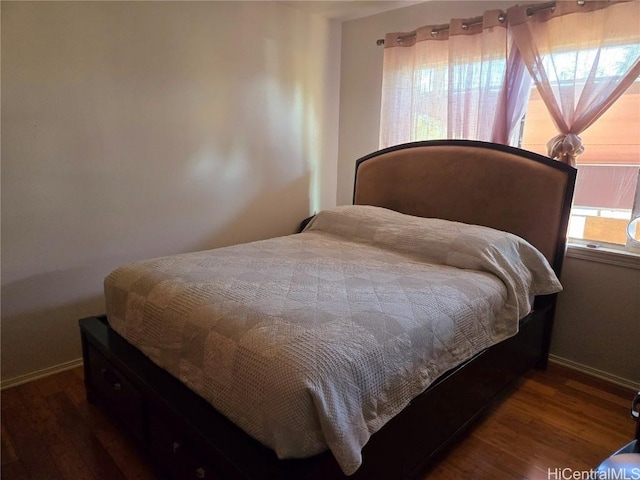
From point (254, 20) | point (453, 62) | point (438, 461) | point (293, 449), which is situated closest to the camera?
point (293, 449)

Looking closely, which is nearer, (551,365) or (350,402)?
(350,402)

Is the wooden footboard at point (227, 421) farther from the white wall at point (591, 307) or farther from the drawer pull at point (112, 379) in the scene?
the white wall at point (591, 307)

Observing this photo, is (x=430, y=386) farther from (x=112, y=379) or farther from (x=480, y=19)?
(x=480, y=19)

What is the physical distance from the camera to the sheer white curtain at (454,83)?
2.60m

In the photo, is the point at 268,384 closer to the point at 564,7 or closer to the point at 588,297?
the point at 588,297

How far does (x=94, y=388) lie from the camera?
2080mm

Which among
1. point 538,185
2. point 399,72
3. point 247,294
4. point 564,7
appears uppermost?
point 564,7

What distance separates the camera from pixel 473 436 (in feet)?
6.35

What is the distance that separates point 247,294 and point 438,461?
1.09 m

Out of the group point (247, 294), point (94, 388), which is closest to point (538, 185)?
point (247, 294)

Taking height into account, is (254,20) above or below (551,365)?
above

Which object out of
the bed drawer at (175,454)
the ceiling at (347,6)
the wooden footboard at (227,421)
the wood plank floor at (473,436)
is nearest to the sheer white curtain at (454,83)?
the ceiling at (347,6)

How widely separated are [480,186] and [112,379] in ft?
7.62

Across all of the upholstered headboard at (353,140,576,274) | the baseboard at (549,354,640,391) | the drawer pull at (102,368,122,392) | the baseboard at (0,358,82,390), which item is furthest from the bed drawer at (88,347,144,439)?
the baseboard at (549,354,640,391)
